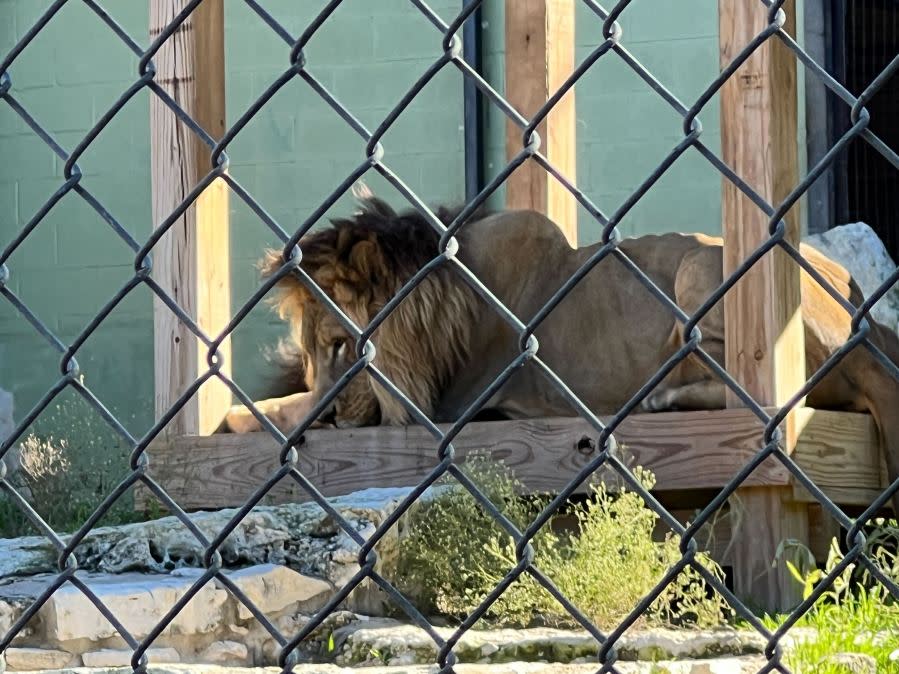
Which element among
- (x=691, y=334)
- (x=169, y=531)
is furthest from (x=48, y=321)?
(x=691, y=334)

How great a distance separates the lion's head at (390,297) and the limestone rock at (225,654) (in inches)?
68.0

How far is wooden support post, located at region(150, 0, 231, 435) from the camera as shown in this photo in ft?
18.1

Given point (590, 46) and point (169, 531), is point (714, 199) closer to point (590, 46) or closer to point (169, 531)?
point (590, 46)

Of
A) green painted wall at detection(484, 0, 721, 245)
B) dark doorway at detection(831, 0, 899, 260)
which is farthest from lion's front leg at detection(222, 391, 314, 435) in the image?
dark doorway at detection(831, 0, 899, 260)

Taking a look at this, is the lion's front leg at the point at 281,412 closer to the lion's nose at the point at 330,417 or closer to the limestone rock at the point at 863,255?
the lion's nose at the point at 330,417

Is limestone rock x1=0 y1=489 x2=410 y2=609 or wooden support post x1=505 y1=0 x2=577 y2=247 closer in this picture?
limestone rock x1=0 y1=489 x2=410 y2=609

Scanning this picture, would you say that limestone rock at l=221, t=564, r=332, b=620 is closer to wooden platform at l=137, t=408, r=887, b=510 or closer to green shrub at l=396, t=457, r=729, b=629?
green shrub at l=396, t=457, r=729, b=629

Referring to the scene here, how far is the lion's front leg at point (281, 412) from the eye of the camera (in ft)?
19.1

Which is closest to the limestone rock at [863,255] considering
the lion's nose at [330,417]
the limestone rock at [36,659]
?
the lion's nose at [330,417]

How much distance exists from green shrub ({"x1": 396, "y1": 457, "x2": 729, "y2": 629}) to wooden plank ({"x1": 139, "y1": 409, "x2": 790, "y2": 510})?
30 centimetres

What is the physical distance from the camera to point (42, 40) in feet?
30.8

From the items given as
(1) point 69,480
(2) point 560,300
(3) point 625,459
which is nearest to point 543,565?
(3) point 625,459

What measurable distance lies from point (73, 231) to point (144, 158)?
0.61 meters

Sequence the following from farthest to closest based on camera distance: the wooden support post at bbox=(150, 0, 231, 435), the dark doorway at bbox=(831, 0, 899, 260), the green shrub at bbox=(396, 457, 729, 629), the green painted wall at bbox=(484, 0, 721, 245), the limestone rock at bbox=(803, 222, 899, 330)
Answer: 1. the green painted wall at bbox=(484, 0, 721, 245)
2. the dark doorway at bbox=(831, 0, 899, 260)
3. the limestone rock at bbox=(803, 222, 899, 330)
4. the wooden support post at bbox=(150, 0, 231, 435)
5. the green shrub at bbox=(396, 457, 729, 629)
